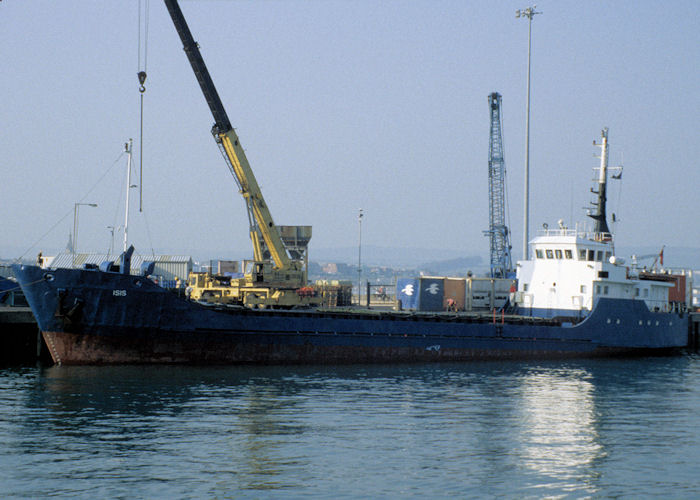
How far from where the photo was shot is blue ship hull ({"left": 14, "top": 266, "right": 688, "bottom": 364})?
109ft

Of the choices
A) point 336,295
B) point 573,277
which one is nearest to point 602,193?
point 573,277

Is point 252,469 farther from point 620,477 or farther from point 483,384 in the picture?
point 483,384

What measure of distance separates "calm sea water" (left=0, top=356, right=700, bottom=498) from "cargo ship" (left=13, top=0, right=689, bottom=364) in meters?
1.71

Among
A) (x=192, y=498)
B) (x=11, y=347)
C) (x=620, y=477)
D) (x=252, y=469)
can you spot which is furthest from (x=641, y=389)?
(x=11, y=347)

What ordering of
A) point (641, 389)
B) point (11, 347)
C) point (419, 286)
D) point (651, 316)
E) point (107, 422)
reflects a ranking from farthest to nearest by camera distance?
point (419, 286)
point (651, 316)
point (11, 347)
point (641, 389)
point (107, 422)

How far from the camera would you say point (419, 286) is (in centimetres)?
4978

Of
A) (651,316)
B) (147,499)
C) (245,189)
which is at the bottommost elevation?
(147,499)

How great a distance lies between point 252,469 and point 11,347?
87.2 ft

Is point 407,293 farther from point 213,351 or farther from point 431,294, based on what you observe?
point 213,351

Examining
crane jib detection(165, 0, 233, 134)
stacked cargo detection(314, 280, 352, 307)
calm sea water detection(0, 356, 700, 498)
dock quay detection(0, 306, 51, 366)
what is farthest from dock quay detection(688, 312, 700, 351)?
dock quay detection(0, 306, 51, 366)

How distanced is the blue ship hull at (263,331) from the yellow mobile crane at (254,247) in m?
2.79

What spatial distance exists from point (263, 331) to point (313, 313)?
2732mm

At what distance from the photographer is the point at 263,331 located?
35.9 metres

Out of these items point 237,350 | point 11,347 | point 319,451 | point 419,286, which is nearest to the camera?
point 319,451
